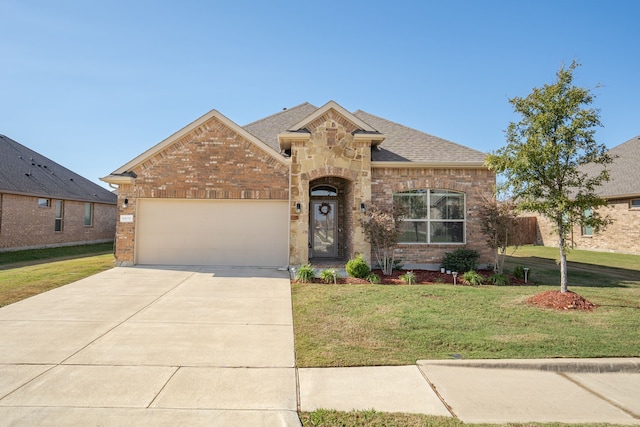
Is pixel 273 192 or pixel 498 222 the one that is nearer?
pixel 498 222

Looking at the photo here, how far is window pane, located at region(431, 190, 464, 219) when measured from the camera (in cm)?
1267

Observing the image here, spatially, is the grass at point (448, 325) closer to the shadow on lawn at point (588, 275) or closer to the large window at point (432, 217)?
the shadow on lawn at point (588, 275)

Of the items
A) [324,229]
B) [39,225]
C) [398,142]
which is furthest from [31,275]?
[398,142]

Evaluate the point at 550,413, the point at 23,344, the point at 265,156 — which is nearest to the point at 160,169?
the point at 265,156

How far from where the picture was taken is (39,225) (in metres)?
19.7

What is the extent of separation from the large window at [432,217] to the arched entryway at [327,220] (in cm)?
289

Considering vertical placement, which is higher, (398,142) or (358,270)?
(398,142)

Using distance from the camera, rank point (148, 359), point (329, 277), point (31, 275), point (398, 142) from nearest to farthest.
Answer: point (148, 359) → point (329, 277) → point (31, 275) → point (398, 142)

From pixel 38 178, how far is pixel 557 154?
24921mm

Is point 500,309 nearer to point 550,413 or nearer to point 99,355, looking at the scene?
point 550,413

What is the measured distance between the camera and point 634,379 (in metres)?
4.76

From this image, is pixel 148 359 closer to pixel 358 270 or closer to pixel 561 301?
pixel 358 270

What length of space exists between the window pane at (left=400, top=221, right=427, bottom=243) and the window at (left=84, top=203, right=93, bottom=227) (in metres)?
21.5

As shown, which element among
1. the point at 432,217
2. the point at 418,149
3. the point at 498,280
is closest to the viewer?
the point at 498,280
